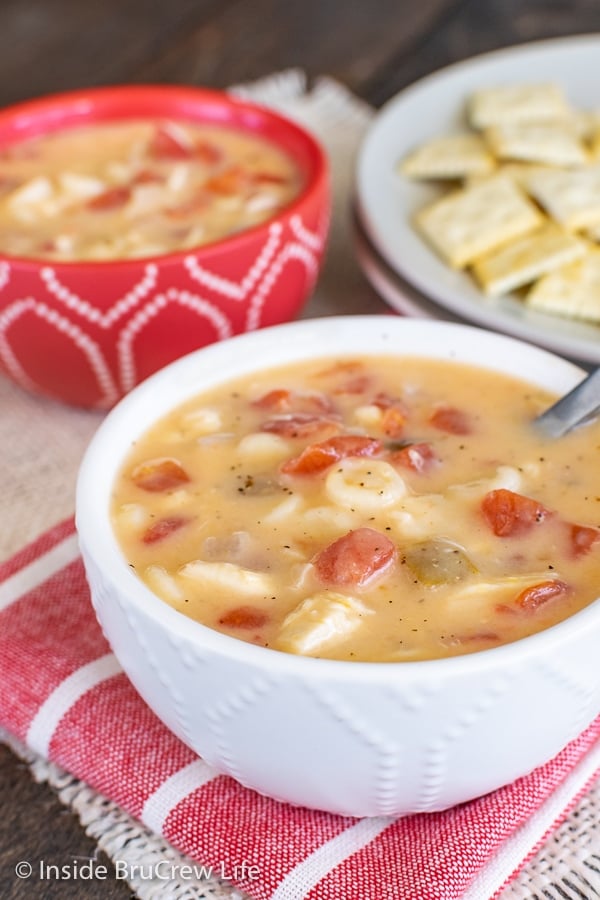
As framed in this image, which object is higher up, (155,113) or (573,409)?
(573,409)

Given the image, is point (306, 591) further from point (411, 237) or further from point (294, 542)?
point (411, 237)

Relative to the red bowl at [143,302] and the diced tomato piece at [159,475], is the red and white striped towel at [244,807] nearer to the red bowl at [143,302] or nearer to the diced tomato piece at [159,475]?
the diced tomato piece at [159,475]

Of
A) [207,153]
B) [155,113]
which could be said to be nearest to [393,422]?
[207,153]

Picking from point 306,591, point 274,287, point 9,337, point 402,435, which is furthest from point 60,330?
point 306,591

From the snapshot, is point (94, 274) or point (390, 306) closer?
point (94, 274)

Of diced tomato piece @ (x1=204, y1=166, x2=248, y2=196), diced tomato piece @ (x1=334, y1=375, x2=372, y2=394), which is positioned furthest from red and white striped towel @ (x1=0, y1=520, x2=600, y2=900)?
diced tomato piece @ (x1=204, y1=166, x2=248, y2=196)

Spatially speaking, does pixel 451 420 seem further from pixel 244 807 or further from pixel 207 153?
pixel 207 153

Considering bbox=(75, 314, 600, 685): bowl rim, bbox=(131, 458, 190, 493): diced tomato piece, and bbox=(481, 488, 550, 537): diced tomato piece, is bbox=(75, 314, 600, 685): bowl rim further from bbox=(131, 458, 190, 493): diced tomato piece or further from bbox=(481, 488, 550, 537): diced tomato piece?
bbox=(481, 488, 550, 537): diced tomato piece
